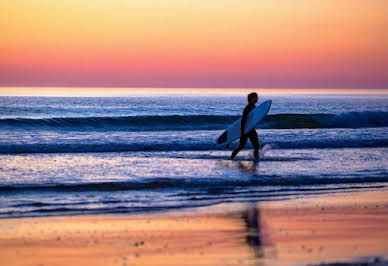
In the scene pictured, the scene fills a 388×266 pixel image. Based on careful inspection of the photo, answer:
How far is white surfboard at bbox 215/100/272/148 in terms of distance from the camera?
53.0ft

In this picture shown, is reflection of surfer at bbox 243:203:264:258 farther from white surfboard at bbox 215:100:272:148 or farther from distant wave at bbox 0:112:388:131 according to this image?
distant wave at bbox 0:112:388:131

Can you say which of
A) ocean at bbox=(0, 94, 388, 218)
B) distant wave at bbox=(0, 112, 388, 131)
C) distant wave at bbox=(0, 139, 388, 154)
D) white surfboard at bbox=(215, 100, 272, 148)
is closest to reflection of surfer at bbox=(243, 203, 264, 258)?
ocean at bbox=(0, 94, 388, 218)

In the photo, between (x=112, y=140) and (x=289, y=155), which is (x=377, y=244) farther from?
(x=112, y=140)

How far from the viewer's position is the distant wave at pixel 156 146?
17.5m

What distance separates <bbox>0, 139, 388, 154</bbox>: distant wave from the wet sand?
9.33m

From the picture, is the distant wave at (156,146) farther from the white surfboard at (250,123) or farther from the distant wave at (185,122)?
the distant wave at (185,122)

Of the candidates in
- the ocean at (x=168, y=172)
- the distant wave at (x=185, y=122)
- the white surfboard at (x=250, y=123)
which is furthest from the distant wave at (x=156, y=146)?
the distant wave at (x=185, y=122)

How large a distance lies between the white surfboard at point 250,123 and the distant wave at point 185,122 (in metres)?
11.4

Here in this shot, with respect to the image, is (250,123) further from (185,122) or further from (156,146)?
(185,122)

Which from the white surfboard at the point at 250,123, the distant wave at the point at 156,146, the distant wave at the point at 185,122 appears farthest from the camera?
the distant wave at the point at 185,122

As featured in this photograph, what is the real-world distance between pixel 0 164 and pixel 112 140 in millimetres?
6342

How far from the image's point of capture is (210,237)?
23.5 ft

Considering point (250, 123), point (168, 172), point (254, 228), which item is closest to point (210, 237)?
point (254, 228)

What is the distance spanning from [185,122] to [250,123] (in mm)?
16971
